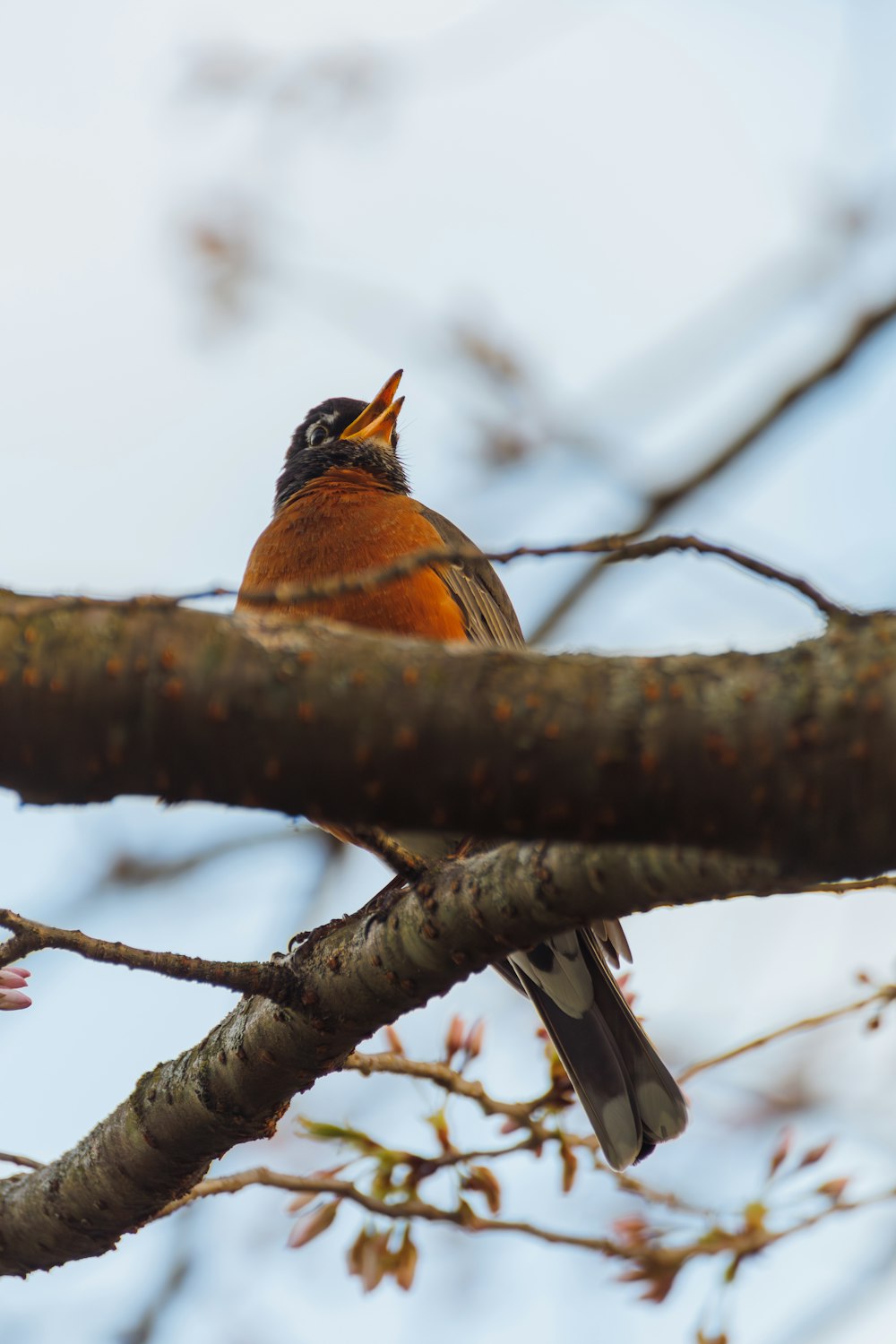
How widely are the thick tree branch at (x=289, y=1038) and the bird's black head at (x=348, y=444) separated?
3198mm

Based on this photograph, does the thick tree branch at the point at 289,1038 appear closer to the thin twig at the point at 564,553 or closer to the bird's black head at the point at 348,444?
the thin twig at the point at 564,553

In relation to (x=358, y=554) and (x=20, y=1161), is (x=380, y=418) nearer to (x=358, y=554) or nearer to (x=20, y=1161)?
(x=358, y=554)

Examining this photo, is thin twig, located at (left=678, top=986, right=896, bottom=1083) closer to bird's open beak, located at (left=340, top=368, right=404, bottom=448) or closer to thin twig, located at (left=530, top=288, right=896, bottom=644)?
thin twig, located at (left=530, top=288, right=896, bottom=644)

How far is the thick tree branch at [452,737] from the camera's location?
1173mm

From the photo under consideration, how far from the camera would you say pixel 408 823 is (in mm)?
1237

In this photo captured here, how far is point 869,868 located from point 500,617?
378 cm

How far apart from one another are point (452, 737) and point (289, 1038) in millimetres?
1604

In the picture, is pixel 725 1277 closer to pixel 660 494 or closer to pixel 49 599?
pixel 660 494

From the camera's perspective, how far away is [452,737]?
47.1 inches

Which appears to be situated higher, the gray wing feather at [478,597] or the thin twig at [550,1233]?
the gray wing feather at [478,597]

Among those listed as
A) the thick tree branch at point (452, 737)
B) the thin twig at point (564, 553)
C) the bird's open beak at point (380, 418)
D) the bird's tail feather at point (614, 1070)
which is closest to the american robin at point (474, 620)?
the bird's tail feather at point (614, 1070)

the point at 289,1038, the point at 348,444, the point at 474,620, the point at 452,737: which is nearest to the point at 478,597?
the point at 474,620

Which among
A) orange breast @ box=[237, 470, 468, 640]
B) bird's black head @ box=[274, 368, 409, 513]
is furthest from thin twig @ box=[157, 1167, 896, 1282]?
bird's black head @ box=[274, 368, 409, 513]

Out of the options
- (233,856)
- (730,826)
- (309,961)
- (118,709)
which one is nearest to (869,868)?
(730,826)
